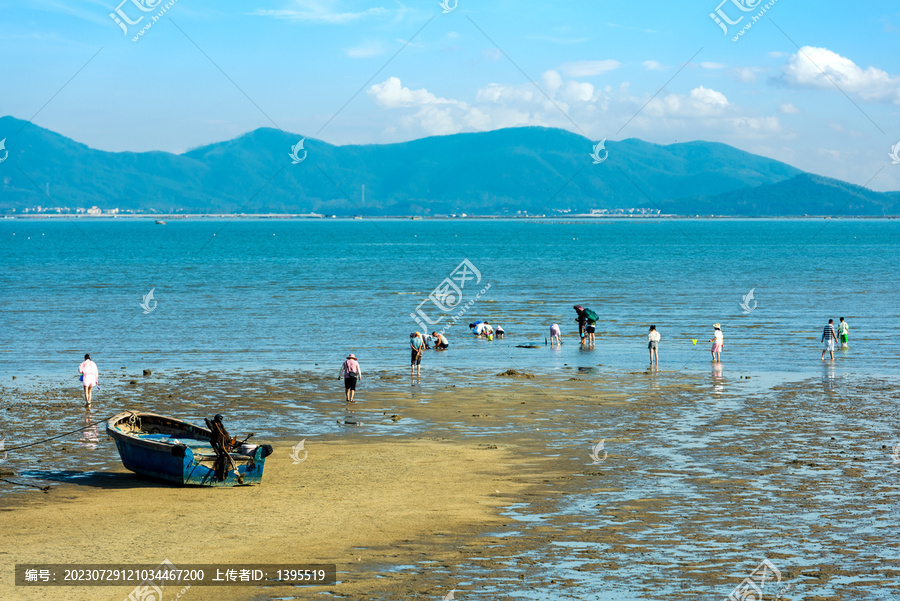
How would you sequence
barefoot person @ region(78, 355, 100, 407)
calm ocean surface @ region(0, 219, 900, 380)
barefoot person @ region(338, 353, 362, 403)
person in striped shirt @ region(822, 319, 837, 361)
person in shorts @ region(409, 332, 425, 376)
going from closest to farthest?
barefoot person @ region(78, 355, 100, 407) → barefoot person @ region(338, 353, 362, 403) → person in shorts @ region(409, 332, 425, 376) → person in striped shirt @ region(822, 319, 837, 361) → calm ocean surface @ region(0, 219, 900, 380)

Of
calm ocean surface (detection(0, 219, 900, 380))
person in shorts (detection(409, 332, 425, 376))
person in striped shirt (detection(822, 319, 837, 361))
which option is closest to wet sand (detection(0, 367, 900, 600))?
person in shorts (detection(409, 332, 425, 376))

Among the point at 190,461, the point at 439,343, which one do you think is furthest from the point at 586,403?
the point at 439,343

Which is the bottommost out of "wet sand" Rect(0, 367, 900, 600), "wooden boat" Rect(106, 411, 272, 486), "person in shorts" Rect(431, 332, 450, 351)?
"wet sand" Rect(0, 367, 900, 600)

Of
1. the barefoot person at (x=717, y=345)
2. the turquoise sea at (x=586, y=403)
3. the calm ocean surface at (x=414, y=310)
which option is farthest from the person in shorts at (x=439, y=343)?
the barefoot person at (x=717, y=345)

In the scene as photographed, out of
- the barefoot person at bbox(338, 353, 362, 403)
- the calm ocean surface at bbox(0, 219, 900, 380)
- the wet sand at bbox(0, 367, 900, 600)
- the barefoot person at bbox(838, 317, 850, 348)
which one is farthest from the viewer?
the barefoot person at bbox(838, 317, 850, 348)

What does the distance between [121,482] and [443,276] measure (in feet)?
247

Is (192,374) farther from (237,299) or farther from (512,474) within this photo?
(237,299)

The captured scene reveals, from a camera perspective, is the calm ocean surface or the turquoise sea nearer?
the turquoise sea

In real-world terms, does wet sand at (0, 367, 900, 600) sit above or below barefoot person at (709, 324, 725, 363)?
below

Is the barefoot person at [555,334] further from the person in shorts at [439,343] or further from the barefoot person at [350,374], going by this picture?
the barefoot person at [350,374]

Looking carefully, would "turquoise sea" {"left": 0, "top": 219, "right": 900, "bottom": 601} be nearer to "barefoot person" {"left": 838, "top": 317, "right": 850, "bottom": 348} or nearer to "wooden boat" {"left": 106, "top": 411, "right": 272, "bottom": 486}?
"barefoot person" {"left": 838, "top": 317, "right": 850, "bottom": 348}

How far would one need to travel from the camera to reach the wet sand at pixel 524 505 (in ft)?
41.1

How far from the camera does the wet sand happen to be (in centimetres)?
1253

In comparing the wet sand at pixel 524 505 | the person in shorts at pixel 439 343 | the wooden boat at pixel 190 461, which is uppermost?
the person in shorts at pixel 439 343
